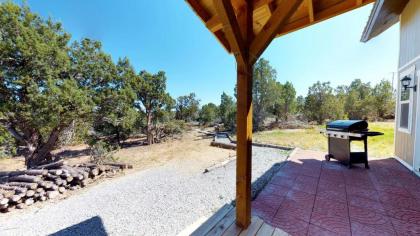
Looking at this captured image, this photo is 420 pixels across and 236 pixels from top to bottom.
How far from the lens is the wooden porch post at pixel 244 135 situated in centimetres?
181

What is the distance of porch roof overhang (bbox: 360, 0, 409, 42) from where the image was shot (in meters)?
3.88

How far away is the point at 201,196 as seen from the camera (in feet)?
11.5

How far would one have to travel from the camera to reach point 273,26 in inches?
63.6

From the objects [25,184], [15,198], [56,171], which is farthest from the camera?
[56,171]

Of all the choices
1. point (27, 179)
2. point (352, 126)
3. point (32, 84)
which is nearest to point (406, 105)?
point (352, 126)

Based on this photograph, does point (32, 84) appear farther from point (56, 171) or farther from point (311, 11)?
point (311, 11)

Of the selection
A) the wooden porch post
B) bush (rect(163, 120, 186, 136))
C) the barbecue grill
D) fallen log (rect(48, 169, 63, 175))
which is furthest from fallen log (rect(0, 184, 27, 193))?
bush (rect(163, 120, 186, 136))

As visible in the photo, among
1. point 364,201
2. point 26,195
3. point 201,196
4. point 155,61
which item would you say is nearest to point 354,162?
point 364,201

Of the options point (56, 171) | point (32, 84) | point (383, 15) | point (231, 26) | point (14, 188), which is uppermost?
point (383, 15)

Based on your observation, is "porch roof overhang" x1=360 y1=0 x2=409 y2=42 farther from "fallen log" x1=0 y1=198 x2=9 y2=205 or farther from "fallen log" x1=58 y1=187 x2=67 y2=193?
"fallen log" x1=0 y1=198 x2=9 y2=205

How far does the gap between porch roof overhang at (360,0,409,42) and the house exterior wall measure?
17 centimetres

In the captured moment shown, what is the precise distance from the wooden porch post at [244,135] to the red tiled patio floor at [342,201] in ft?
2.29

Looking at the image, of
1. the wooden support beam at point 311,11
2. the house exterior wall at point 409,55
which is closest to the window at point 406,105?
the house exterior wall at point 409,55

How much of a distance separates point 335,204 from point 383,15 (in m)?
5.03
